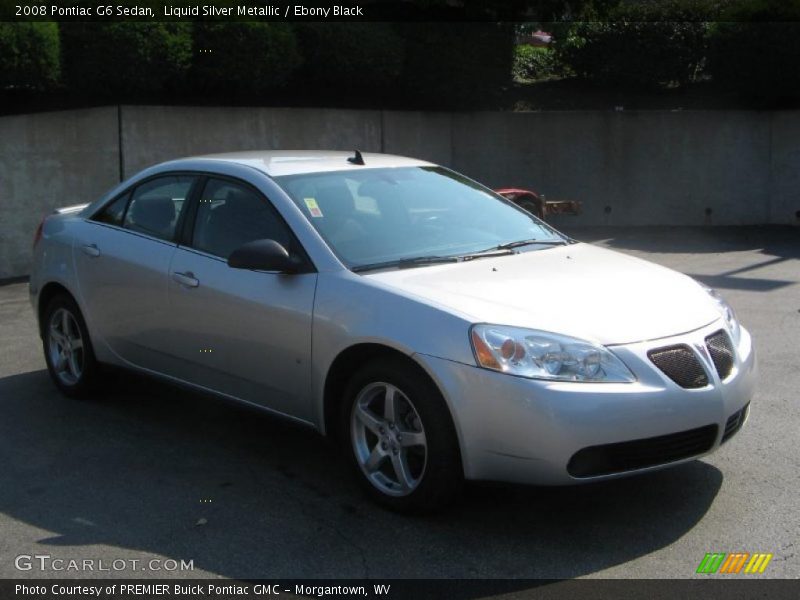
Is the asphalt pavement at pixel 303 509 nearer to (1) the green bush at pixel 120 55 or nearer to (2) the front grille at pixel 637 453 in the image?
(2) the front grille at pixel 637 453

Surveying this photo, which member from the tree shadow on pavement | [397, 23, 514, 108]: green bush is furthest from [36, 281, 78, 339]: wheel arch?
[397, 23, 514, 108]: green bush

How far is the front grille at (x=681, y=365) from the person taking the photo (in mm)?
4426

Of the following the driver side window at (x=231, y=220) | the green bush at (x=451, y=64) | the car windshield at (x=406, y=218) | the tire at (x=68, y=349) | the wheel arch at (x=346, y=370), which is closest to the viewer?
the wheel arch at (x=346, y=370)

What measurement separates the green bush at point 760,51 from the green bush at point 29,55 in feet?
33.3

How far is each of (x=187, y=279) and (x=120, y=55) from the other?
858 centimetres

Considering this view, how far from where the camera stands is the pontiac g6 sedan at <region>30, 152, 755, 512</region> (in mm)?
4332

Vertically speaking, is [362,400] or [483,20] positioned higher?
[483,20]

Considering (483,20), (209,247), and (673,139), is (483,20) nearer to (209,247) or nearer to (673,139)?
(673,139)

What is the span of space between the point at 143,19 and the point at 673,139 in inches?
331

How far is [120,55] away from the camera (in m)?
13.4

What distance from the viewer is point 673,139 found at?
1694cm

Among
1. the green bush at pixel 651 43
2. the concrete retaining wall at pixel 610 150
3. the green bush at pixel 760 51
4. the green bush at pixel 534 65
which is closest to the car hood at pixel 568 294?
the concrete retaining wall at pixel 610 150

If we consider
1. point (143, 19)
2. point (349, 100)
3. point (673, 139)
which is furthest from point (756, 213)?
point (143, 19)

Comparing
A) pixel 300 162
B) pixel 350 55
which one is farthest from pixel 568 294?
pixel 350 55
